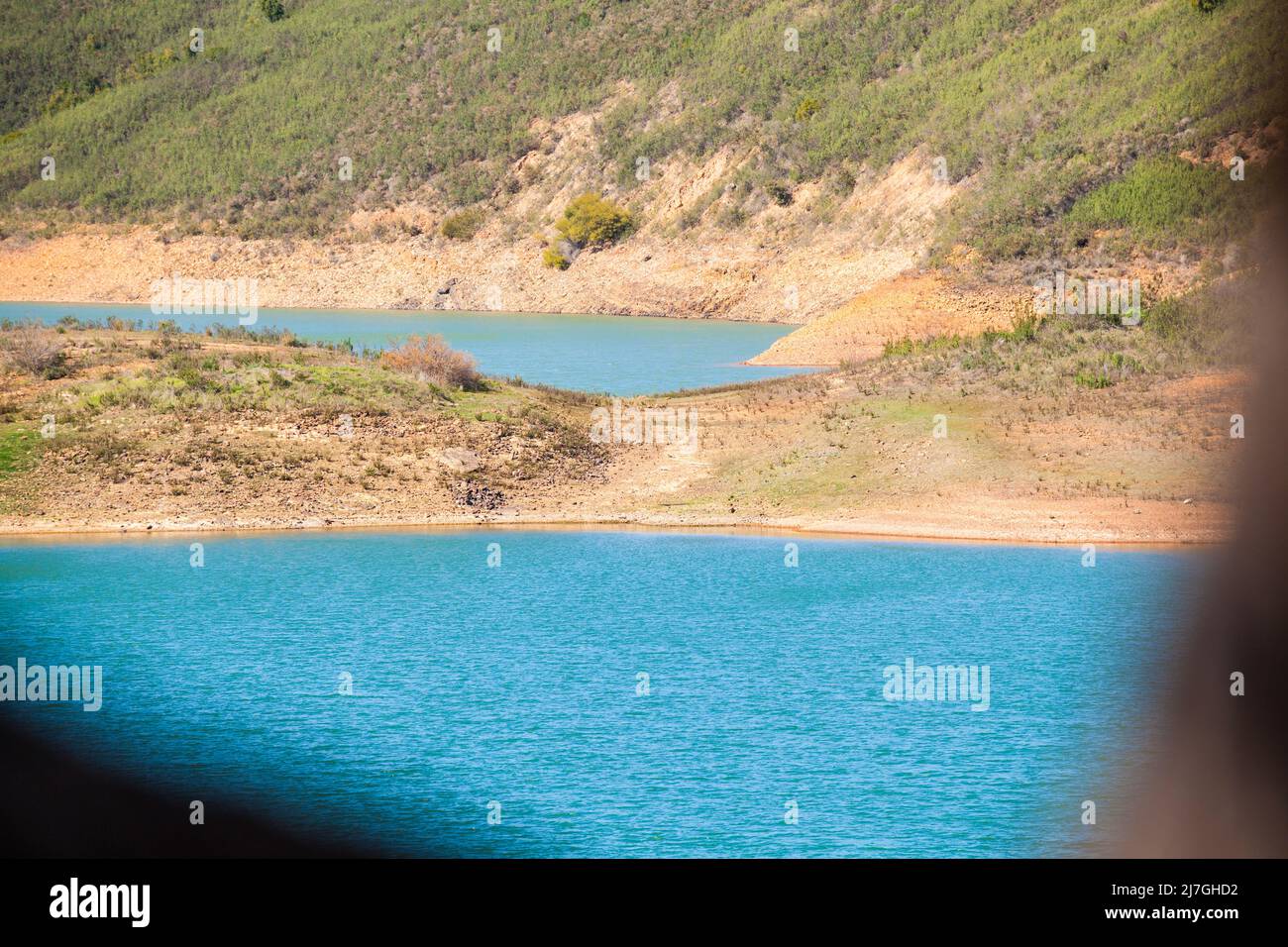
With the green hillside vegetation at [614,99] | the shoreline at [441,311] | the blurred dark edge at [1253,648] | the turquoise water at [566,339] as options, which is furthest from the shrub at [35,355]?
the shoreline at [441,311]

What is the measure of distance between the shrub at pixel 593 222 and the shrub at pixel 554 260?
1.03 metres

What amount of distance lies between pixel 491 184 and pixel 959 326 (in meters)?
47.4

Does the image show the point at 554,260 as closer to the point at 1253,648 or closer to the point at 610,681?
the point at 610,681

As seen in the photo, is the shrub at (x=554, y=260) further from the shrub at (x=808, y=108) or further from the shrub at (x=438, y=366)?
the shrub at (x=438, y=366)

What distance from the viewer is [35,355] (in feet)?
115

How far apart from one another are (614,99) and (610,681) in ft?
251

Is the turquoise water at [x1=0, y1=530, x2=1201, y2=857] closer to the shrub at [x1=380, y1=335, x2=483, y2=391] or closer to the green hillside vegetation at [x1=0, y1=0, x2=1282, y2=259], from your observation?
the shrub at [x1=380, y1=335, x2=483, y2=391]

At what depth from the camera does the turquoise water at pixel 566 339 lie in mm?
47938

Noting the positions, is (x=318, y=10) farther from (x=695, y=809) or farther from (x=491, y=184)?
(x=695, y=809)

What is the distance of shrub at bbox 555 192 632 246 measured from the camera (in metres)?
83.4

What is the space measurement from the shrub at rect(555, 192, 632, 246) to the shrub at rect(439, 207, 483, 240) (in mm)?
6799

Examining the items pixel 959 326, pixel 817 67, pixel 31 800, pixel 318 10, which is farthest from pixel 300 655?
pixel 318 10

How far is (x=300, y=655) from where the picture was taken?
20.3m

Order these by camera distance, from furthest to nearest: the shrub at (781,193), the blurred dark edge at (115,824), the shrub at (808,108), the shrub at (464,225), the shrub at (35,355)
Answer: the shrub at (464,225)
the shrub at (808,108)
the shrub at (781,193)
the shrub at (35,355)
the blurred dark edge at (115,824)
